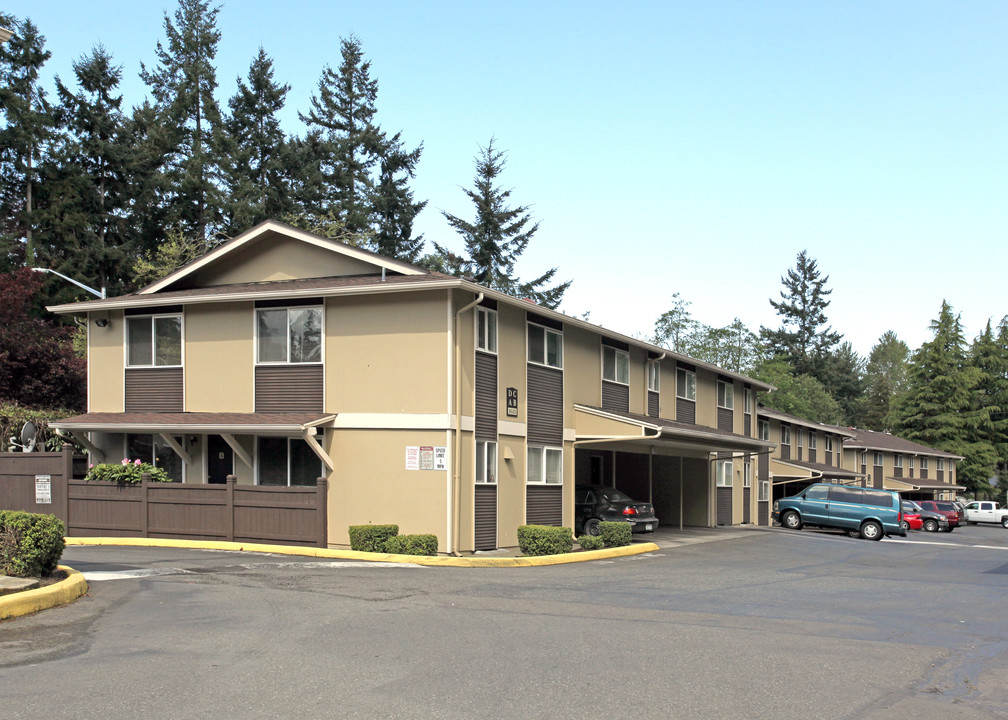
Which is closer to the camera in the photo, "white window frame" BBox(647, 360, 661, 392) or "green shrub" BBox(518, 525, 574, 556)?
"green shrub" BBox(518, 525, 574, 556)

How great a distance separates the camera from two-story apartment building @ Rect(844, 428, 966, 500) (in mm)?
63781

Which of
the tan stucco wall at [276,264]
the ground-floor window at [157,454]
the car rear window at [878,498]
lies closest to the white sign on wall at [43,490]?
the ground-floor window at [157,454]

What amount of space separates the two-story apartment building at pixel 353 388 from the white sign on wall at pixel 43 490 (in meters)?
1.22

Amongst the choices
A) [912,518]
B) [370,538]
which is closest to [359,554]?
[370,538]

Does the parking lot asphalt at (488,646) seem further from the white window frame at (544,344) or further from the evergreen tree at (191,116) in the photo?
the evergreen tree at (191,116)

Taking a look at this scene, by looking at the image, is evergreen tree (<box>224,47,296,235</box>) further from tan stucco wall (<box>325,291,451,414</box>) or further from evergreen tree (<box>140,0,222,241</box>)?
tan stucco wall (<box>325,291,451,414</box>)

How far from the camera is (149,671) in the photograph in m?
8.30

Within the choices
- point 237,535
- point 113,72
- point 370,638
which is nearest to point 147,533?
point 237,535

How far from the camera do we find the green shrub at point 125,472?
73.4 feet

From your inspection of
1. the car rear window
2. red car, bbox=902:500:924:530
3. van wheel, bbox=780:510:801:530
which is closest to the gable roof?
the car rear window

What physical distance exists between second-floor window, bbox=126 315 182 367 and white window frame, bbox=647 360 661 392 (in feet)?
46.8

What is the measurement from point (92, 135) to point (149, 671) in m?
47.9

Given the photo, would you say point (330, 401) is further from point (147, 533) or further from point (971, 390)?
point (971, 390)

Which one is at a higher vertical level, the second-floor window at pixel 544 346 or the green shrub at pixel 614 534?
the second-floor window at pixel 544 346
